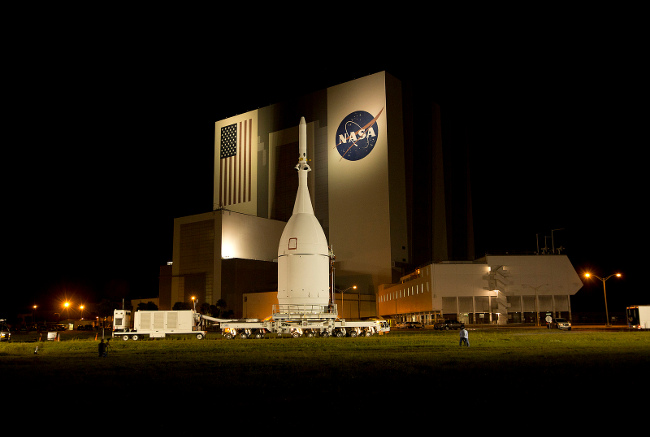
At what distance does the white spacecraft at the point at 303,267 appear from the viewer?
171 ft

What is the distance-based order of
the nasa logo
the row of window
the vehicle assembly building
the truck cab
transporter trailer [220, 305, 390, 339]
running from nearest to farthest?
transporter trailer [220, 305, 390, 339]
the truck cab
the vehicle assembly building
the row of window
the nasa logo

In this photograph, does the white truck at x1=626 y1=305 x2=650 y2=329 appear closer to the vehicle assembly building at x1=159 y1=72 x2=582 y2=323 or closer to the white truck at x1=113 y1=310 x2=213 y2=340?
the vehicle assembly building at x1=159 y1=72 x2=582 y2=323

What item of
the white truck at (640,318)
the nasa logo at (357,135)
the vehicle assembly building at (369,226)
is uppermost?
the nasa logo at (357,135)

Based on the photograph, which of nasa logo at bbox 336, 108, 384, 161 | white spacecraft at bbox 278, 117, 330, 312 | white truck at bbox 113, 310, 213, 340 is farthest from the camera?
nasa logo at bbox 336, 108, 384, 161

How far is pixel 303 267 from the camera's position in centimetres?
5212

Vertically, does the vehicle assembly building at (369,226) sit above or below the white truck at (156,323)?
above

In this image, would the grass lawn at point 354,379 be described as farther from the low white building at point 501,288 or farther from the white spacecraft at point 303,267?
the low white building at point 501,288

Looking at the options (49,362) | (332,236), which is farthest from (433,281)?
(49,362)

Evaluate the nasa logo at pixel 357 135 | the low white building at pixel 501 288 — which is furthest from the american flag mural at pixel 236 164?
the low white building at pixel 501 288

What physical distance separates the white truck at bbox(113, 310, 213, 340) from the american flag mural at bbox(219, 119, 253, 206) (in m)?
83.4

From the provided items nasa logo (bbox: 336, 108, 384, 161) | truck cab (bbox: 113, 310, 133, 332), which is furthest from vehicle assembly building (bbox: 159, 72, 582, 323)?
truck cab (bbox: 113, 310, 133, 332)

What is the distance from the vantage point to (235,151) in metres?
136

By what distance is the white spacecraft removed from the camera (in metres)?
52.0

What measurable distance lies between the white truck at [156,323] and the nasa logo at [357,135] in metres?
68.5
